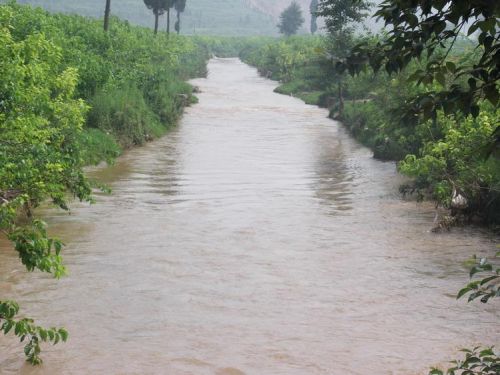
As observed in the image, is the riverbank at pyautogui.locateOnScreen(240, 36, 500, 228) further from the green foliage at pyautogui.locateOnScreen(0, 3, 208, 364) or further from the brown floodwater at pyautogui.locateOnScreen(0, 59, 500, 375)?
the green foliage at pyautogui.locateOnScreen(0, 3, 208, 364)

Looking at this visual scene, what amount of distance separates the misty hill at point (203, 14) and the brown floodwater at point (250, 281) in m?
108

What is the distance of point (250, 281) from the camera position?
10594mm

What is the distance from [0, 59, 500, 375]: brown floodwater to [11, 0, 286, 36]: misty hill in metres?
108

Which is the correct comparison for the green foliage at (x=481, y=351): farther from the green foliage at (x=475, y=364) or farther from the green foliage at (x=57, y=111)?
the green foliage at (x=57, y=111)

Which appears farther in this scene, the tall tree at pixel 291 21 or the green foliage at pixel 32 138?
the tall tree at pixel 291 21

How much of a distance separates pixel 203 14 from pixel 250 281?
161m

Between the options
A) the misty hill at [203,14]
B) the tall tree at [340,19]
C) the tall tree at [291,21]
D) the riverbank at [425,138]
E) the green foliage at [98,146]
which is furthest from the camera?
the misty hill at [203,14]

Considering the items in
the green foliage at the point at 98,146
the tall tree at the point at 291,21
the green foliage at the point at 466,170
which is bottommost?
the green foliage at the point at 98,146

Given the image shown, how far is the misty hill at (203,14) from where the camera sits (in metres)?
130

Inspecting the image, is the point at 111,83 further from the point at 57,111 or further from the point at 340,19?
the point at 340,19

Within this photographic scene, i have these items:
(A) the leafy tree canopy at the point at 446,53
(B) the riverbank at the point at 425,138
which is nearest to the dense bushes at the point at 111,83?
(B) the riverbank at the point at 425,138

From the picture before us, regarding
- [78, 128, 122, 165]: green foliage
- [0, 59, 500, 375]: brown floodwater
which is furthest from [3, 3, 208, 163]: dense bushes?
[0, 59, 500, 375]: brown floodwater

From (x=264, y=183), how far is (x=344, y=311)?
9.26m

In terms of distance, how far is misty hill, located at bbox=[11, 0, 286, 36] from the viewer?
130000mm
